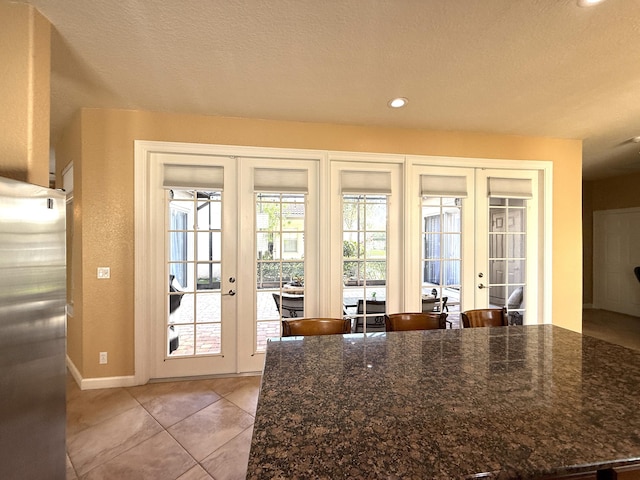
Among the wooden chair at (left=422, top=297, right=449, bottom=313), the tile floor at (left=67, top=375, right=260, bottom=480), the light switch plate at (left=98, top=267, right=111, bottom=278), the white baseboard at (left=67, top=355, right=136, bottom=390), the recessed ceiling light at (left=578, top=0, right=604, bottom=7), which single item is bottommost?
the tile floor at (left=67, top=375, right=260, bottom=480)

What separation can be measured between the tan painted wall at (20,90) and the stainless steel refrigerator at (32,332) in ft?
1.43

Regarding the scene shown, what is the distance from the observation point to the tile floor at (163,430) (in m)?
1.82

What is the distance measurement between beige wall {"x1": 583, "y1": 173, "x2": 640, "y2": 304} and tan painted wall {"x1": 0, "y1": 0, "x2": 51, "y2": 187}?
8262mm

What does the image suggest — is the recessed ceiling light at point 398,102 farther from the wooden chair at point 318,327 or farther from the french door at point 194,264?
the wooden chair at point 318,327

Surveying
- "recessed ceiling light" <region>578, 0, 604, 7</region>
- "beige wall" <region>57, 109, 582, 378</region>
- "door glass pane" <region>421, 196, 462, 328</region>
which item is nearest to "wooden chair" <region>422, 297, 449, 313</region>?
"door glass pane" <region>421, 196, 462, 328</region>

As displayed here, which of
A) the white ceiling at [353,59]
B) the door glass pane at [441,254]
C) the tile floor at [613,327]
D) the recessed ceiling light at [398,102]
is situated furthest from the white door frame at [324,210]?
the tile floor at [613,327]

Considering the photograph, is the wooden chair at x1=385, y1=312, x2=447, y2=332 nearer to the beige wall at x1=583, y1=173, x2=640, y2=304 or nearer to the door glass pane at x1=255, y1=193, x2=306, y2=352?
the door glass pane at x1=255, y1=193, x2=306, y2=352

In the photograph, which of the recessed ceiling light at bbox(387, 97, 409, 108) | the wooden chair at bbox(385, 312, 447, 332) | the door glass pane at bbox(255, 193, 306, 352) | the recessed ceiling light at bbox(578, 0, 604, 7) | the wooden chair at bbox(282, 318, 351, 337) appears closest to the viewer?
the recessed ceiling light at bbox(578, 0, 604, 7)

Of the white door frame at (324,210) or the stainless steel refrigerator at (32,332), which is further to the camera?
the white door frame at (324,210)

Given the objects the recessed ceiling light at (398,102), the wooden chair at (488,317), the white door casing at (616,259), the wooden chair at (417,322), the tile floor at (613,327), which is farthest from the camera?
the white door casing at (616,259)

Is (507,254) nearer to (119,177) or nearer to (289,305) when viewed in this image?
(289,305)

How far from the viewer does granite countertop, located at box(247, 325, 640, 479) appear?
69cm

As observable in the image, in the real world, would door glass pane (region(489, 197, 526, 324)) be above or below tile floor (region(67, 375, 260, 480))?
above

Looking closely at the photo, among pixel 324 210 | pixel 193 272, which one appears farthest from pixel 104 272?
pixel 324 210
